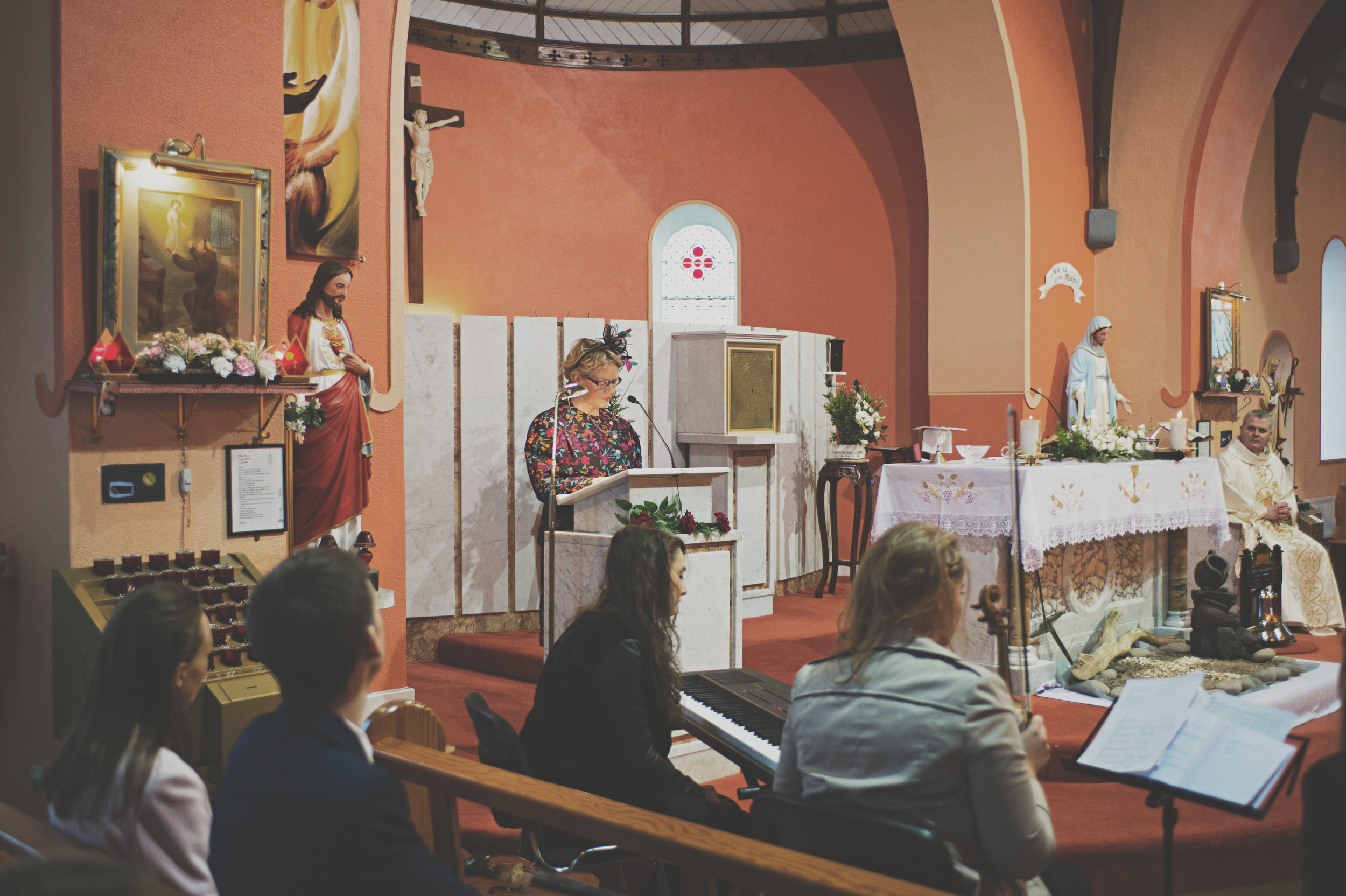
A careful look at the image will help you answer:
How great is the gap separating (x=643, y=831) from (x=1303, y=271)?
13872 mm

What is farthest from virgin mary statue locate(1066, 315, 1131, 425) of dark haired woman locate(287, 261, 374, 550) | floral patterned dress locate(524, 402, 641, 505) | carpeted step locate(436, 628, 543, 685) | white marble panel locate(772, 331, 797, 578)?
dark haired woman locate(287, 261, 374, 550)

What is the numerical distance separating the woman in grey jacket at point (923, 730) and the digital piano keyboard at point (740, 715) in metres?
0.68

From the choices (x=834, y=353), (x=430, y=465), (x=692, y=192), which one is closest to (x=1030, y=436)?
(x=834, y=353)

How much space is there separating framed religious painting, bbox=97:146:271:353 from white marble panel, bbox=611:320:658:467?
346 centimetres

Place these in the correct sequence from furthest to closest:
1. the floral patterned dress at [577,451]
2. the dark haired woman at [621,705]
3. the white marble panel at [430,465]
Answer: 1. the white marble panel at [430,465]
2. the floral patterned dress at [577,451]
3. the dark haired woman at [621,705]

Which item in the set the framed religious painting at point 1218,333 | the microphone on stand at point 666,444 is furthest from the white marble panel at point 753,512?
the framed religious painting at point 1218,333

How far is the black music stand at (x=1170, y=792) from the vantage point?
2066mm

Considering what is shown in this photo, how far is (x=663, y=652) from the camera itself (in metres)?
2.92

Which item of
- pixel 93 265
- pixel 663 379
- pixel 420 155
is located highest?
pixel 420 155

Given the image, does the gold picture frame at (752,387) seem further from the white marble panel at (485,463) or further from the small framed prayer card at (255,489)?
the small framed prayer card at (255,489)

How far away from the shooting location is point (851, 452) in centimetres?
834

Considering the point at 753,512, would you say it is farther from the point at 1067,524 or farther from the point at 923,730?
the point at 923,730

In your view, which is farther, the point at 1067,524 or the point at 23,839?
the point at 1067,524

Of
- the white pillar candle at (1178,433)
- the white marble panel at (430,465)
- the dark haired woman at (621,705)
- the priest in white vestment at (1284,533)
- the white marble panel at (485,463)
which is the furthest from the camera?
the priest in white vestment at (1284,533)
